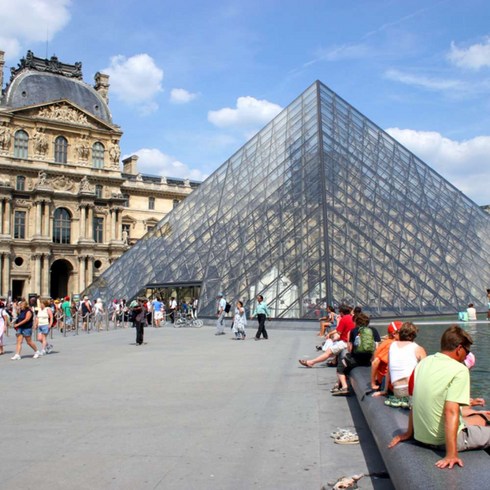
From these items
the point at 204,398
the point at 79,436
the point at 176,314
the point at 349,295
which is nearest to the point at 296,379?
the point at 204,398

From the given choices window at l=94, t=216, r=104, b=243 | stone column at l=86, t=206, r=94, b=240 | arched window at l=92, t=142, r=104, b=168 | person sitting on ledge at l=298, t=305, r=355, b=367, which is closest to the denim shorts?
person sitting on ledge at l=298, t=305, r=355, b=367

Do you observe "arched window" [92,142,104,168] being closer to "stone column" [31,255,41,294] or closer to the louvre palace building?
the louvre palace building

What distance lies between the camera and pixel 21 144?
50906 mm

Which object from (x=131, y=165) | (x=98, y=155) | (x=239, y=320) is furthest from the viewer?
(x=131, y=165)

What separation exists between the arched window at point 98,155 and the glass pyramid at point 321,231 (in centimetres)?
2814

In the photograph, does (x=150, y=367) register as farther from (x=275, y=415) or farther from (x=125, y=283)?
(x=125, y=283)

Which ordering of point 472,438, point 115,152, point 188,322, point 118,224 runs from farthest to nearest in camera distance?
point 115,152 → point 118,224 → point 188,322 → point 472,438

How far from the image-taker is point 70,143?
5344 centimetres

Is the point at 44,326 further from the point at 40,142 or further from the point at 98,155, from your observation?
the point at 98,155

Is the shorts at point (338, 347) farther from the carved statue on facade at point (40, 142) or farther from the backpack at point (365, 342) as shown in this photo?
the carved statue on facade at point (40, 142)

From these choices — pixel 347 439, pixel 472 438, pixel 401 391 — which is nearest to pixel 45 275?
pixel 347 439

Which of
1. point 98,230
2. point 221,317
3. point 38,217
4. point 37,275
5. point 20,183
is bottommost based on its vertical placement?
point 221,317

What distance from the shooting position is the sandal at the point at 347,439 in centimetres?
530

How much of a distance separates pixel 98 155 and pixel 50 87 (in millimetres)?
7207
